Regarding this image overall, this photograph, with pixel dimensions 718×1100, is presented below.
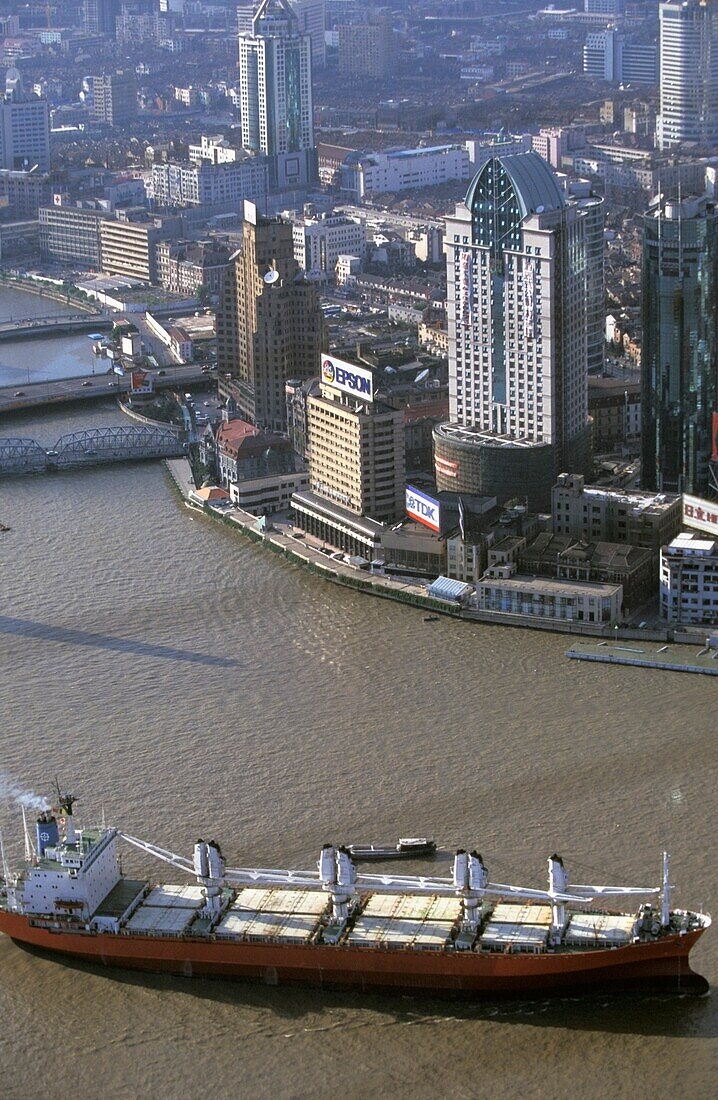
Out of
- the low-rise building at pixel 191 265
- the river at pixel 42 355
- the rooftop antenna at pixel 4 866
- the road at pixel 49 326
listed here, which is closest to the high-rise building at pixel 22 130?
the low-rise building at pixel 191 265

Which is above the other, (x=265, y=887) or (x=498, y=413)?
(x=498, y=413)

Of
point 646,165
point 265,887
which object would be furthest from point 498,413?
point 646,165

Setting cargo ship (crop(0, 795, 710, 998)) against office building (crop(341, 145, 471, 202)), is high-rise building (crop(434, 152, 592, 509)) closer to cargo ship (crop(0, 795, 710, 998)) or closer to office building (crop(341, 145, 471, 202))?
cargo ship (crop(0, 795, 710, 998))

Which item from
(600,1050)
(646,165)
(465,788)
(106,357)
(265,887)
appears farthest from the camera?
(646,165)

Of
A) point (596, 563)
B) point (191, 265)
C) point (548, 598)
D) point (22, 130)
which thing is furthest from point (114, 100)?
point (548, 598)

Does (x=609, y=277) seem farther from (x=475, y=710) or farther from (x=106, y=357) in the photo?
(x=475, y=710)

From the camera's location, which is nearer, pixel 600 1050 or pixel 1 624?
pixel 600 1050
